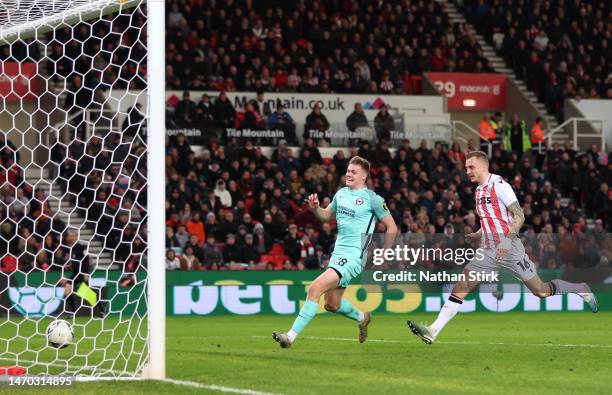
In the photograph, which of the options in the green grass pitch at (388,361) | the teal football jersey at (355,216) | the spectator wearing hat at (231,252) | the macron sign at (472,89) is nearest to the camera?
the green grass pitch at (388,361)

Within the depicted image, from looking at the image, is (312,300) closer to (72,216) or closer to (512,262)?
(512,262)

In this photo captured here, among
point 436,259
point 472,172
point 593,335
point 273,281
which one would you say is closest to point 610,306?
point 436,259

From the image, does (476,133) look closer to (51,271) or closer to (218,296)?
(218,296)

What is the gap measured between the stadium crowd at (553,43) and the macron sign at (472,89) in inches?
42.1

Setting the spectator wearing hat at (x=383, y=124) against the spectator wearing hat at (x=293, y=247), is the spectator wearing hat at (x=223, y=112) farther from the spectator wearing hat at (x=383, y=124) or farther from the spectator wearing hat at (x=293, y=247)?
the spectator wearing hat at (x=293, y=247)

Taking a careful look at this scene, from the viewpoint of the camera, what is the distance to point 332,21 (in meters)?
30.1

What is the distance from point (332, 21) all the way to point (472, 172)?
18.7 meters

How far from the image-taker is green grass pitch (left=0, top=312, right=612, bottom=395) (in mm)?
8820

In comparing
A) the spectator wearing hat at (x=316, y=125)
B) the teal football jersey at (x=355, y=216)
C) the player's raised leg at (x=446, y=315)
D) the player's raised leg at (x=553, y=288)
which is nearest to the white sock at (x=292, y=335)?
the teal football jersey at (x=355, y=216)

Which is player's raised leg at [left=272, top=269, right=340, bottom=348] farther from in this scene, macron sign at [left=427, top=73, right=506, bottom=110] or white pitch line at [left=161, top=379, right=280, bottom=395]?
macron sign at [left=427, top=73, right=506, bottom=110]

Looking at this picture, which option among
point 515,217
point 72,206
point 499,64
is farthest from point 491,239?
point 499,64

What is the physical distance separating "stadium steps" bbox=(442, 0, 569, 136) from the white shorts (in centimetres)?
1914

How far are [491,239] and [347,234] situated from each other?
1.54 metres

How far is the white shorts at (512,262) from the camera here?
11.9m
